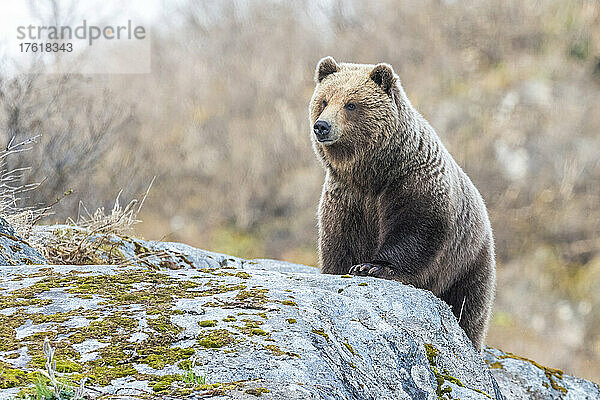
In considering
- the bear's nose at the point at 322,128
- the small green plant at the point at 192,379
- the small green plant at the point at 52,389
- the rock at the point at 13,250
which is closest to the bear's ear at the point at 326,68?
the bear's nose at the point at 322,128

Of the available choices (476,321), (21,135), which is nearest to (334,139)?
(476,321)

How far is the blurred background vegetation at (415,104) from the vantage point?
52.2 feet

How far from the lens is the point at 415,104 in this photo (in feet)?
64.6

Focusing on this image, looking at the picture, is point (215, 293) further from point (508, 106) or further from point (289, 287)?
point (508, 106)

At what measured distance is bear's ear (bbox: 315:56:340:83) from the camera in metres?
5.16

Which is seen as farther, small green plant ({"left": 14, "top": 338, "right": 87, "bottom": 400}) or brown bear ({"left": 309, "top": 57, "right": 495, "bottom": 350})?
brown bear ({"left": 309, "top": 57, "right": 495, "bottom": 350})

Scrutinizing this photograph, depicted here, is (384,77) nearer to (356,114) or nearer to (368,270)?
(356,114)

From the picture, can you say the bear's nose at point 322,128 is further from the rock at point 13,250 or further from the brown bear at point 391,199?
the rock at point 13,250

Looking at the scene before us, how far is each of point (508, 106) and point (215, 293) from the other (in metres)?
17.3

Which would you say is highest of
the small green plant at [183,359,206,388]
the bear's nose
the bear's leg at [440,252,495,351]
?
the bear's nose

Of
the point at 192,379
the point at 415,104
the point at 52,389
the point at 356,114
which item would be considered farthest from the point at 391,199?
the point at 415,104

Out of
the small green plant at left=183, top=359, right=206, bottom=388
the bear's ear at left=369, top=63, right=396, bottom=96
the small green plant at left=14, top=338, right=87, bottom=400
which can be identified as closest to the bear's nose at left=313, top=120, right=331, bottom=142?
the bear's ear at left=369, top=63, right=396, bottom=96

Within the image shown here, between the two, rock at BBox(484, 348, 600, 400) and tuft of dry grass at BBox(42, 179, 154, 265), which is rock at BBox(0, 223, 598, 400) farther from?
rock at BBox(484, 348, 600, 400)

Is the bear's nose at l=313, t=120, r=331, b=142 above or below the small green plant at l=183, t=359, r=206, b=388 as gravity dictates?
above
